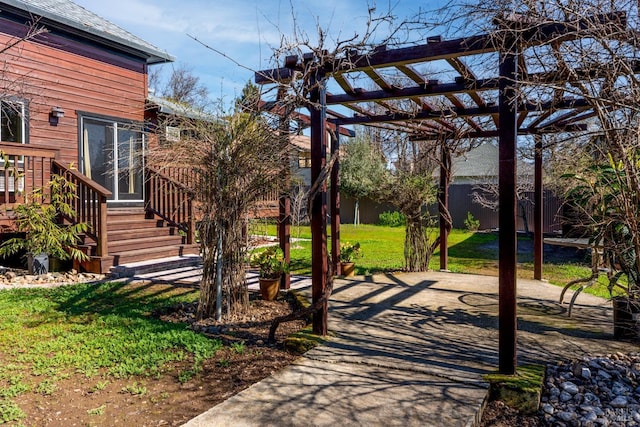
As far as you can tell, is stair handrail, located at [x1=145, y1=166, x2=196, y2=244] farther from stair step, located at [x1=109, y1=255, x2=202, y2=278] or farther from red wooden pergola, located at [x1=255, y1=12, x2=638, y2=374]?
red wooden pergola, located at [x1=255, y1=12, x2=638, y2=374]

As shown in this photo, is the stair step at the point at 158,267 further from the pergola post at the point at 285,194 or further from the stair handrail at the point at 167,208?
the pergola post at the point at 285,194

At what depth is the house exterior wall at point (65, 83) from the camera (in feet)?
26.1

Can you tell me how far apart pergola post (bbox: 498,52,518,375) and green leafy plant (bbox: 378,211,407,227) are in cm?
1624

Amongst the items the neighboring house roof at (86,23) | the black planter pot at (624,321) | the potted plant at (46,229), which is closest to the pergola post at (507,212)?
the black planter pot at (624,321)

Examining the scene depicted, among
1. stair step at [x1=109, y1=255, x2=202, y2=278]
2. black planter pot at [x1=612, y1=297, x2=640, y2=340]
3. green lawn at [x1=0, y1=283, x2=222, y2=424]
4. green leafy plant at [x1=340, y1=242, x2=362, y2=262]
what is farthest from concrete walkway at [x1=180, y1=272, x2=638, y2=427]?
stair step at [x1=109, y1=255, x2=202, y2=278]

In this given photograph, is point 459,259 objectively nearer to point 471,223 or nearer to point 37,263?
point 471,223

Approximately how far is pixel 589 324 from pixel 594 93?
2.56 m

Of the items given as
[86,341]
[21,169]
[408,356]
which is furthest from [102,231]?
[408,356]

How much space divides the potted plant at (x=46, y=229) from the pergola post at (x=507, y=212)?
6341 mm

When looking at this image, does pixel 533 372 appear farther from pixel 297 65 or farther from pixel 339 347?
pixel 297 65

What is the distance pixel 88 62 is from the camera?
9.24m

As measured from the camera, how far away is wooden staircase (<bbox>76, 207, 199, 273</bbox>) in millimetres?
7379

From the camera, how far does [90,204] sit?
25.8 feet

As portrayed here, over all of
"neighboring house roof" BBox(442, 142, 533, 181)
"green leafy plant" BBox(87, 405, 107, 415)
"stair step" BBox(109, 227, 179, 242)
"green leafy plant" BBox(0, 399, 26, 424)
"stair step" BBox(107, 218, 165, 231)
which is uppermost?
"neighboring house roof" BBox(442, 142, 533, 181)
